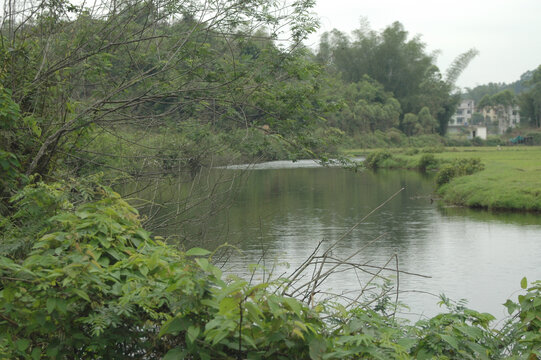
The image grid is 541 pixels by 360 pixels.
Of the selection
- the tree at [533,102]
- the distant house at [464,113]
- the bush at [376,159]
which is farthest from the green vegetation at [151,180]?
the distant house at [464,113]

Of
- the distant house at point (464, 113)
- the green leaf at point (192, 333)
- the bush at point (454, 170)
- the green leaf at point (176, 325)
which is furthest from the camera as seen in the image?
the distant house at point (464, 113)

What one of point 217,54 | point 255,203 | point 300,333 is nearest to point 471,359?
point 300,333

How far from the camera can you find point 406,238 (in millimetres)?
18094

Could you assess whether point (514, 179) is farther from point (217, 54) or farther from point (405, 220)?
point (217, 54)

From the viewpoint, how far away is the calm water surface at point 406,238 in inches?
495

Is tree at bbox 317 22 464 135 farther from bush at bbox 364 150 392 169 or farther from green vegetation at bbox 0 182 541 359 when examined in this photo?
green vegetation at bbox 0 182 541 359

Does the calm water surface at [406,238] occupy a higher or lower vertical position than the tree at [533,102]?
lower

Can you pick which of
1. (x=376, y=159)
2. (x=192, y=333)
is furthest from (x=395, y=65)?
(x=192, y=333)

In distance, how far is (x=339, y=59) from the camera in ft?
261

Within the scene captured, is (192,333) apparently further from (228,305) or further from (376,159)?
(376,159)

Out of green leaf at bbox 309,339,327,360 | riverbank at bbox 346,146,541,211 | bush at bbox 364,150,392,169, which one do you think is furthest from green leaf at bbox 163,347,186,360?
bush at bbox 364,150,392,169

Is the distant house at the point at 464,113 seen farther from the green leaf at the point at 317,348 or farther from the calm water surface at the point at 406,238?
the green leaf at the point at 317,348

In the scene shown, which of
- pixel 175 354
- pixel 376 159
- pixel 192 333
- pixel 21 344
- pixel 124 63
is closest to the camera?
pixel 192 333

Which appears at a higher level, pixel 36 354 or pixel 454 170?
pixel 36 354
